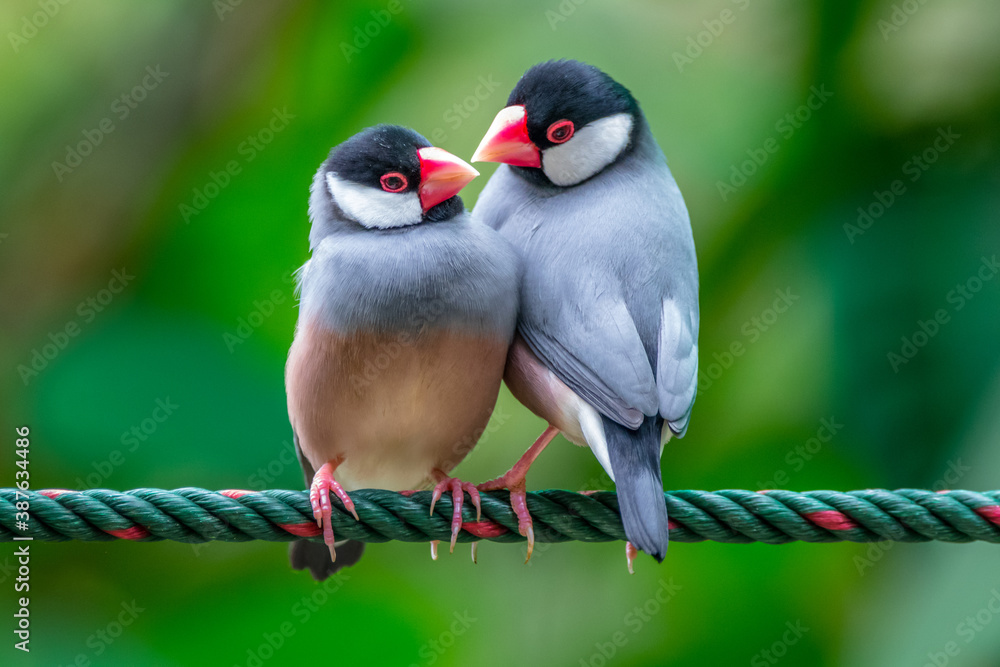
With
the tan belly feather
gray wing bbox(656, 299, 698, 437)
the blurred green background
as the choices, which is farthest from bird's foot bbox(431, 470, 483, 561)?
the blurred green background

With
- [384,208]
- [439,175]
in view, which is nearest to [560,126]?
[439,175]

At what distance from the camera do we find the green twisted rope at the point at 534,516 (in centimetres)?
161

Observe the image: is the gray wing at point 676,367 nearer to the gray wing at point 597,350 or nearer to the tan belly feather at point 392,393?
the gray wing at point 597,350

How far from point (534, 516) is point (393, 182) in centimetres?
75

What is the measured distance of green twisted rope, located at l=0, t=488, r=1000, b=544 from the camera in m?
1.61

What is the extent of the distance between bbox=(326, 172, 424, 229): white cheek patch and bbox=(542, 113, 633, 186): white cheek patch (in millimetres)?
340

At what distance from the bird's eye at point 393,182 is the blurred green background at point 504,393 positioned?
1401 mm

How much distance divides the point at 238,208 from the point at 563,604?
5.96 feet

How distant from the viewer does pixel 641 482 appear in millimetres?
1684

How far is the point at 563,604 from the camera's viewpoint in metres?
3.31

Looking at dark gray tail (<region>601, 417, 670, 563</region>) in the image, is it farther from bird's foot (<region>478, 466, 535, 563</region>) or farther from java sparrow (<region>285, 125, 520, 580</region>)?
java sparrow (<region>285, 125, 520, 580</region>)

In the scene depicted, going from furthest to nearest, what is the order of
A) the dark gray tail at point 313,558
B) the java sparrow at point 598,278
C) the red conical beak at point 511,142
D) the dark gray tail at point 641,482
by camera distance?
1. the dark gray tail at point 313,558
2. the red conical beak at point 511,142
3. the java sparrow at point 598,278
4. the dark gray tail at point 641,482

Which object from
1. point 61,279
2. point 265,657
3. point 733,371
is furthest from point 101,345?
point 733,371

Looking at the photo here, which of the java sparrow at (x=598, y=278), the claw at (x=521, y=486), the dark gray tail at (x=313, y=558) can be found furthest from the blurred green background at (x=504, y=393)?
the java sparrow at (x=598, y=278)
